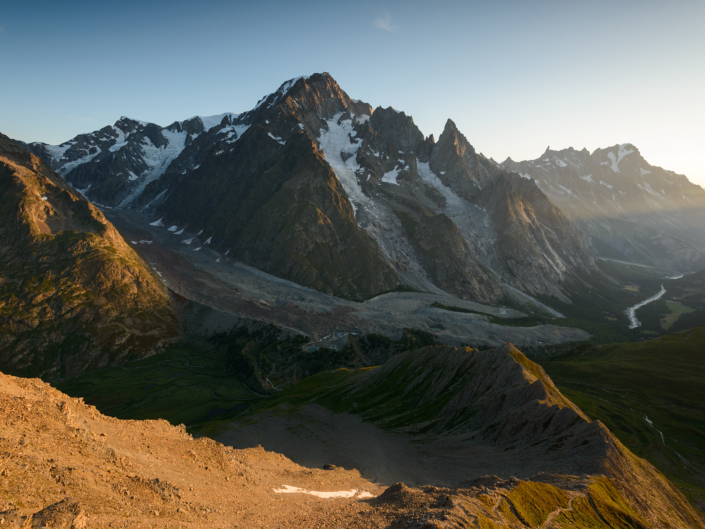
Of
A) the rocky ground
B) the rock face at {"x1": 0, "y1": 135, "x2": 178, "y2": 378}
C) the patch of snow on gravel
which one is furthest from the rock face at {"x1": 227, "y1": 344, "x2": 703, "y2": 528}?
the rock face at {"x1": 0, "y1": 135, "x2": 178, "y2": 378}

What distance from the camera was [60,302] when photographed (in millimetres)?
173375

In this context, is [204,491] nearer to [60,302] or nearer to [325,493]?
[325,493]

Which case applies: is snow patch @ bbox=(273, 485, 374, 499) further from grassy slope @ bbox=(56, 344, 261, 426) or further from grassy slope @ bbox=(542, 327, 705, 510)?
grassy slope @ bbox=(56, 344, 261, 426)

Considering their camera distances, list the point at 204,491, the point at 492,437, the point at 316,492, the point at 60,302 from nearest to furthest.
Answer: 1. the point at 204,491
2. the point at 316,492
3. the point at 492,437
4. the point at 60,302

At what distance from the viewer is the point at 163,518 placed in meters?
28.3

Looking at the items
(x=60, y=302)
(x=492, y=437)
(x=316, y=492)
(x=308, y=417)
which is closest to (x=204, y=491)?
(x=316, y=492)

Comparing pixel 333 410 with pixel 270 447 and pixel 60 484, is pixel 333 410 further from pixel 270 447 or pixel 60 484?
pixel 60 484

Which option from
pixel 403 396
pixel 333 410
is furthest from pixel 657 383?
pixel 333 410

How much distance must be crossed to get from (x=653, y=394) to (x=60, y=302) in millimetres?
247694

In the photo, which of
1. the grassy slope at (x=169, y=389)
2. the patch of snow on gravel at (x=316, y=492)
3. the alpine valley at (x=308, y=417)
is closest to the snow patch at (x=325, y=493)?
A: the patch of snow on gravel at (x=316, y=492)

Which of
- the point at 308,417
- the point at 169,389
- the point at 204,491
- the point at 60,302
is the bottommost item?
the point at 169,389

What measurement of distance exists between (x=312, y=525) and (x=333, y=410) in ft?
214

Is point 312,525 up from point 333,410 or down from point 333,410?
up

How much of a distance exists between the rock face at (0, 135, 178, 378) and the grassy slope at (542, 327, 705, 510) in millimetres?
185785
